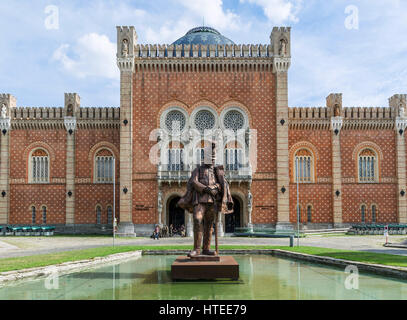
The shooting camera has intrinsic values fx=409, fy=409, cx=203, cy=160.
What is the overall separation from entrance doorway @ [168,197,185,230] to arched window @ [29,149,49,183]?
41.7 ft

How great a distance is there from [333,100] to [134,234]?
23233mm

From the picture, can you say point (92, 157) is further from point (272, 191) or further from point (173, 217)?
point (272, 191)

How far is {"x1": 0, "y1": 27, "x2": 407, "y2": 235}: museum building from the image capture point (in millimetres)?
37812

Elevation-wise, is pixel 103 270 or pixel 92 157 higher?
pixel 92 157

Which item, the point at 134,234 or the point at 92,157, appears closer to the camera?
the point at 134,234

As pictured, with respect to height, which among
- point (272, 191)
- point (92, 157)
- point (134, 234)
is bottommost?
point (134, 234)

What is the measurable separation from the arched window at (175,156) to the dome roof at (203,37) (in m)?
13.2

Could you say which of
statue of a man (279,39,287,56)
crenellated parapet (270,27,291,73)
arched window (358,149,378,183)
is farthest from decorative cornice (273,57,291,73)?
arched window (358,149,378,183)

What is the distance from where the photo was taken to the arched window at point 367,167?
133ft

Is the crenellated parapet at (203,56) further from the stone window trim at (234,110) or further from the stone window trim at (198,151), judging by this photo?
the stone window trim at (198,151)
